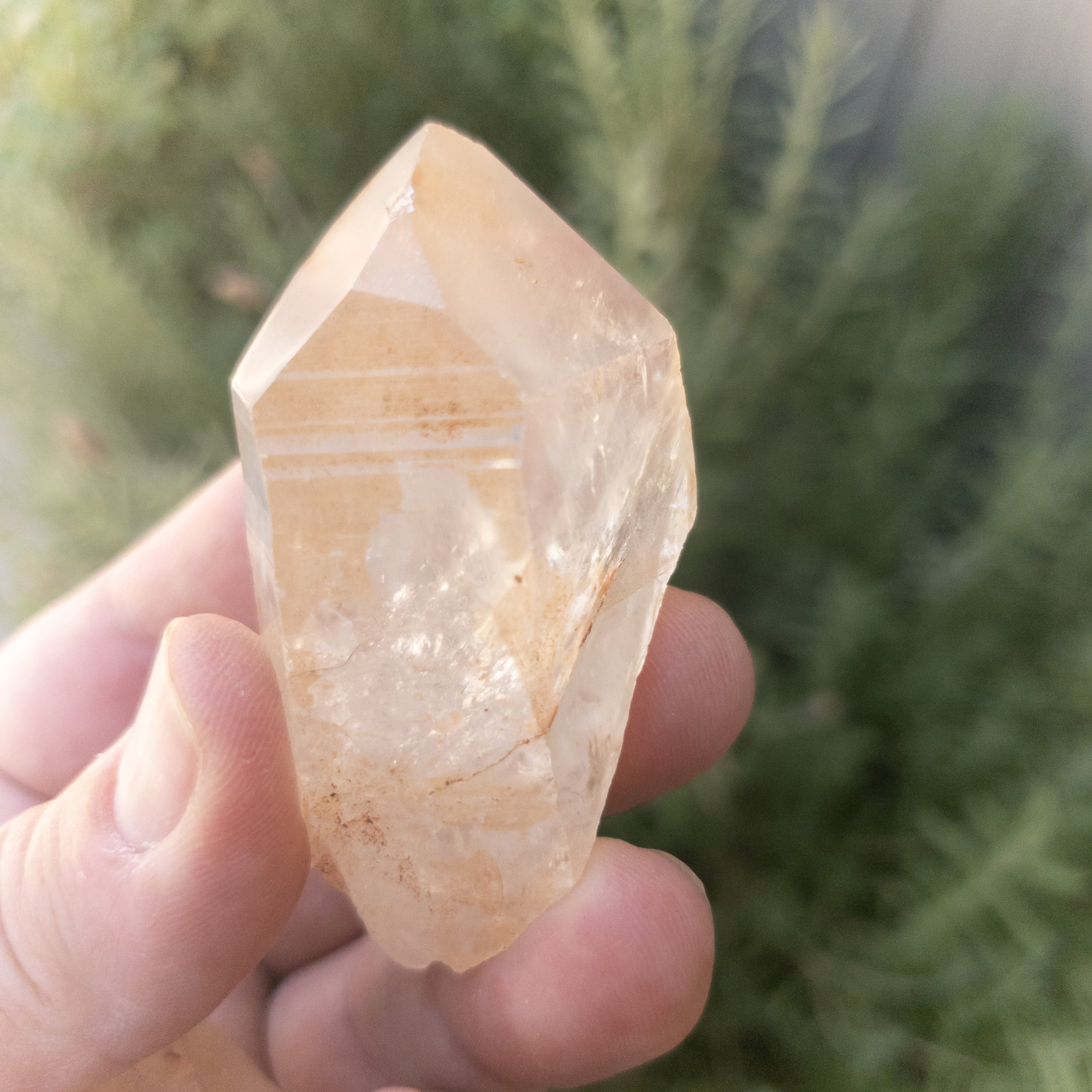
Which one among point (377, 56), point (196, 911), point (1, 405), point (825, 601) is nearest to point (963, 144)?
point (825, 601)

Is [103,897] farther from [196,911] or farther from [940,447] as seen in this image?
[940,447]

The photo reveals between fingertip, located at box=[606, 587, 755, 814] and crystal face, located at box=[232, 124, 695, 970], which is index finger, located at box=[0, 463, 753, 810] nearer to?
fingertip, located at box=[606, 587, 755, 814]

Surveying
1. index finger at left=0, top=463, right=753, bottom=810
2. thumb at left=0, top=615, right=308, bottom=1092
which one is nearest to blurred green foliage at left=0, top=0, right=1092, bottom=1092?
index finger at left=0, top=463, right=753, bottom=810

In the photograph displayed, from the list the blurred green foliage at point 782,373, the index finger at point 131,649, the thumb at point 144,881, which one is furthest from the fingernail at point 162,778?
the blurred green foliage at point 782,373

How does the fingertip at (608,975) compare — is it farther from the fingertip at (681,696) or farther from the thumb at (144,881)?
the thumb at (144,881)

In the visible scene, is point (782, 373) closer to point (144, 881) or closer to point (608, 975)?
point (608, 975)

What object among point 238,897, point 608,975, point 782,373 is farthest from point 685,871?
point 782,373

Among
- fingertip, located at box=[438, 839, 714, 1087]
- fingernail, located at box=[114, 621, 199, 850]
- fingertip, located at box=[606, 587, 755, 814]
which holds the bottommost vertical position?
fingertip, located at box=[438, 839, 714, 1087]
